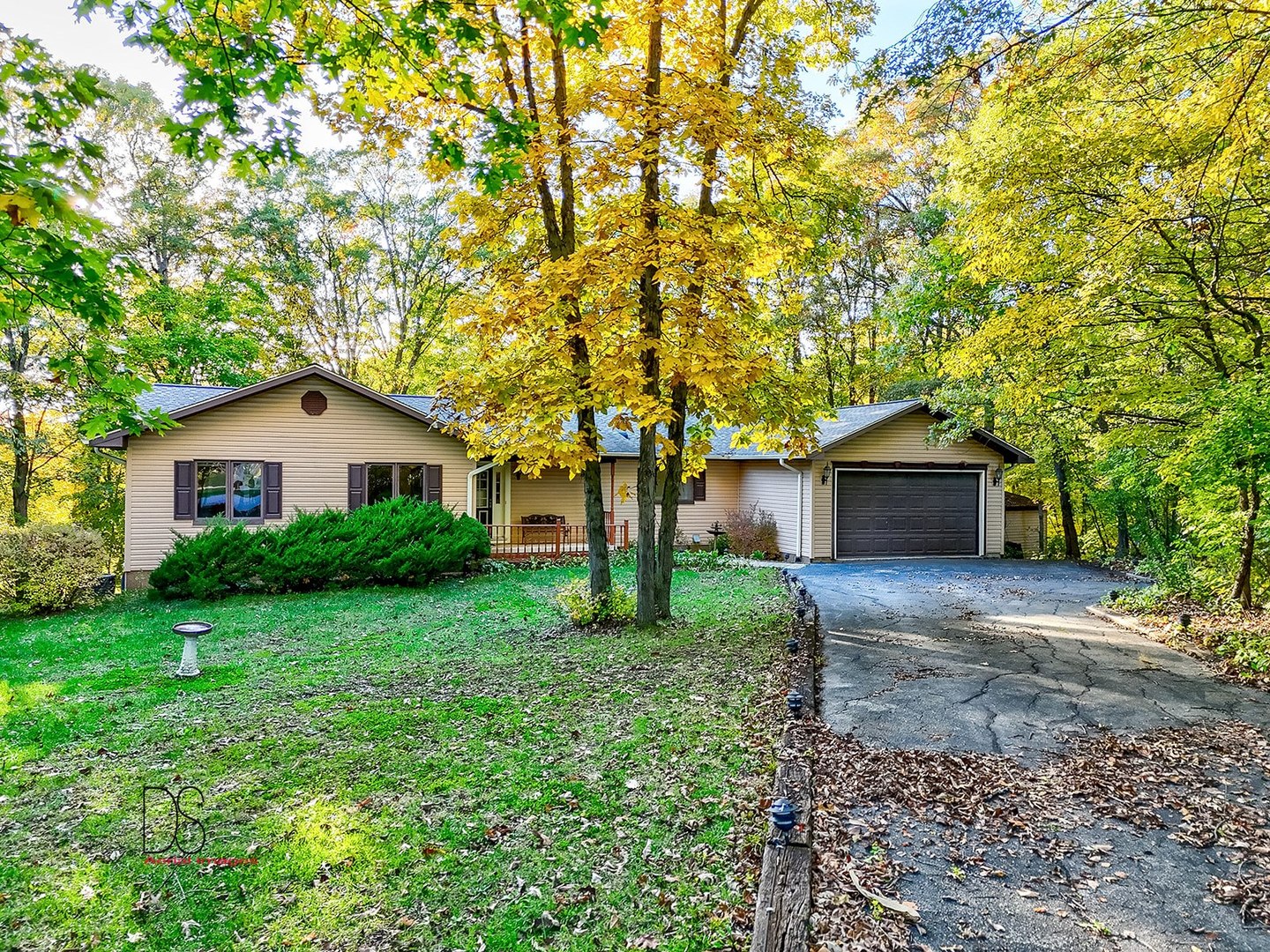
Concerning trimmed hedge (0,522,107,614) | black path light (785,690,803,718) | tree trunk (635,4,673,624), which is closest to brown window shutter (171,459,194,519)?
trimmed hedge (0,522,107,614)

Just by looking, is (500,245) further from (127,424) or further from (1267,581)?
(1267,581)

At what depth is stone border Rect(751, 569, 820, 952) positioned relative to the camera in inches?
107

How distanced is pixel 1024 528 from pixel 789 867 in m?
19.3

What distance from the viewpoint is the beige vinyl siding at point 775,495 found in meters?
17.4

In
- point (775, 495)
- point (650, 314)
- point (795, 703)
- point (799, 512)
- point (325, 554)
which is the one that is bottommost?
point (795, 703)

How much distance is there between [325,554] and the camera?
40.5 feet

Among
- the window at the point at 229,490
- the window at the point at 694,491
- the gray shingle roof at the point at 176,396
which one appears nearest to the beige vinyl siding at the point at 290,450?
the window at the point at 229,490

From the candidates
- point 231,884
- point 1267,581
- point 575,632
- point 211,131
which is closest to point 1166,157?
point 1267,581

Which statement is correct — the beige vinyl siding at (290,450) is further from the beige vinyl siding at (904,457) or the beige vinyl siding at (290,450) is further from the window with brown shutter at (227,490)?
the beige vinyl siding at (904,457)

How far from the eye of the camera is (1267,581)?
7801 mm

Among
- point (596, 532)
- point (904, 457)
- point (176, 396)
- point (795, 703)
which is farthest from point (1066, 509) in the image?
point (176, 396)

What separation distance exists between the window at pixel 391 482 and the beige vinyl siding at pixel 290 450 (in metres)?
0.13

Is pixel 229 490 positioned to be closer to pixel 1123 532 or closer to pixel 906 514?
pixel 906 514

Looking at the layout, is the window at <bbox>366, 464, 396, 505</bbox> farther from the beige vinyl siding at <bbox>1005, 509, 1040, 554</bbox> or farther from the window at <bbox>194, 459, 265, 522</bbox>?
the beige vinyl siding at <bbox>1005, 509, 1040, 554</bbox>
